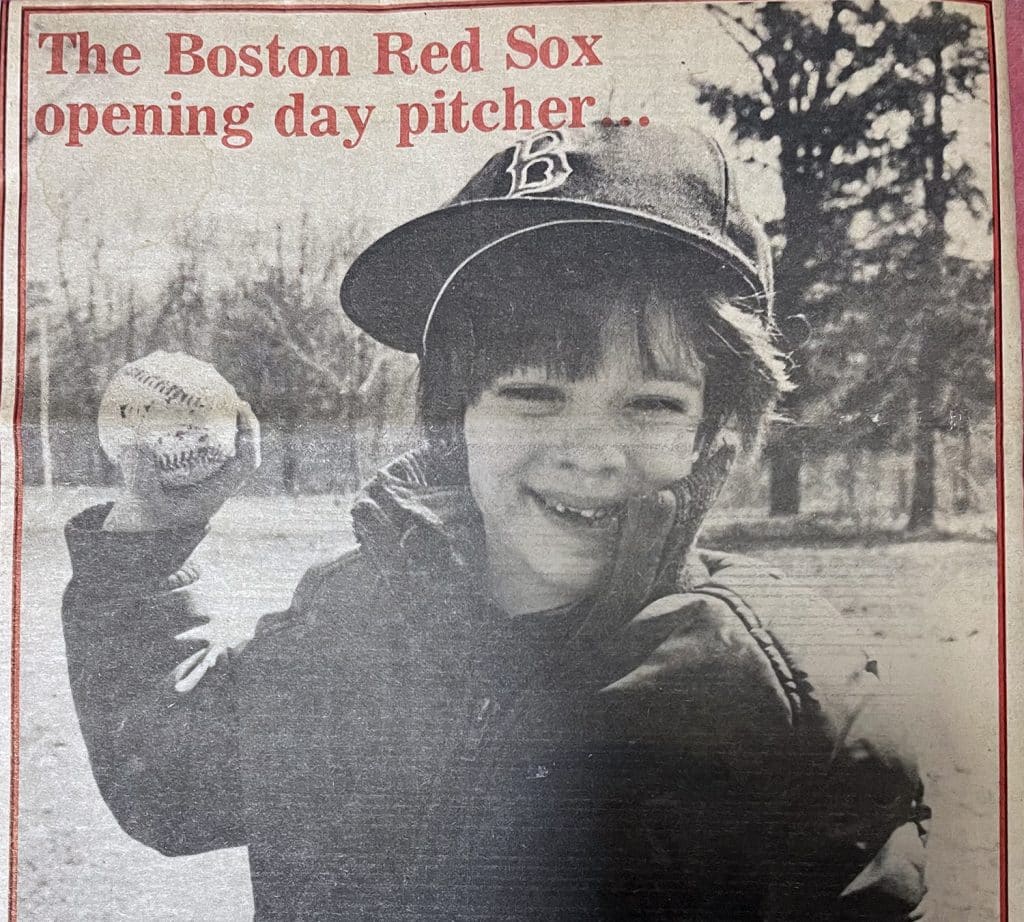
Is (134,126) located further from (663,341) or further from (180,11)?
(663,341)

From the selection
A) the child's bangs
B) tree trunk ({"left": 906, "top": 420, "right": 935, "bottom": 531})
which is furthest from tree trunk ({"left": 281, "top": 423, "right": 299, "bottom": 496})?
tree trunk ({"left": 906, "top": 420, "right": 935, "bottom": 531})

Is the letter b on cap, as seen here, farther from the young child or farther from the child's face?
the child's face

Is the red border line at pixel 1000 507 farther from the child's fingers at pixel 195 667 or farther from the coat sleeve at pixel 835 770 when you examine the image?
the child's fingers at pixel 195 667

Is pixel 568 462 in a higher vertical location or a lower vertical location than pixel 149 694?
higher

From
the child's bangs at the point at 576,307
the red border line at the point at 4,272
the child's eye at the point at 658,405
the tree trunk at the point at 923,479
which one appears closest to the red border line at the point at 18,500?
the red border line at the point at 4,272

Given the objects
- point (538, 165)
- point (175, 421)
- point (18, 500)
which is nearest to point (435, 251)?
point (538, 165)

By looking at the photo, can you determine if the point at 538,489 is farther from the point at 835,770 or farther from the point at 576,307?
the point at 835,770
